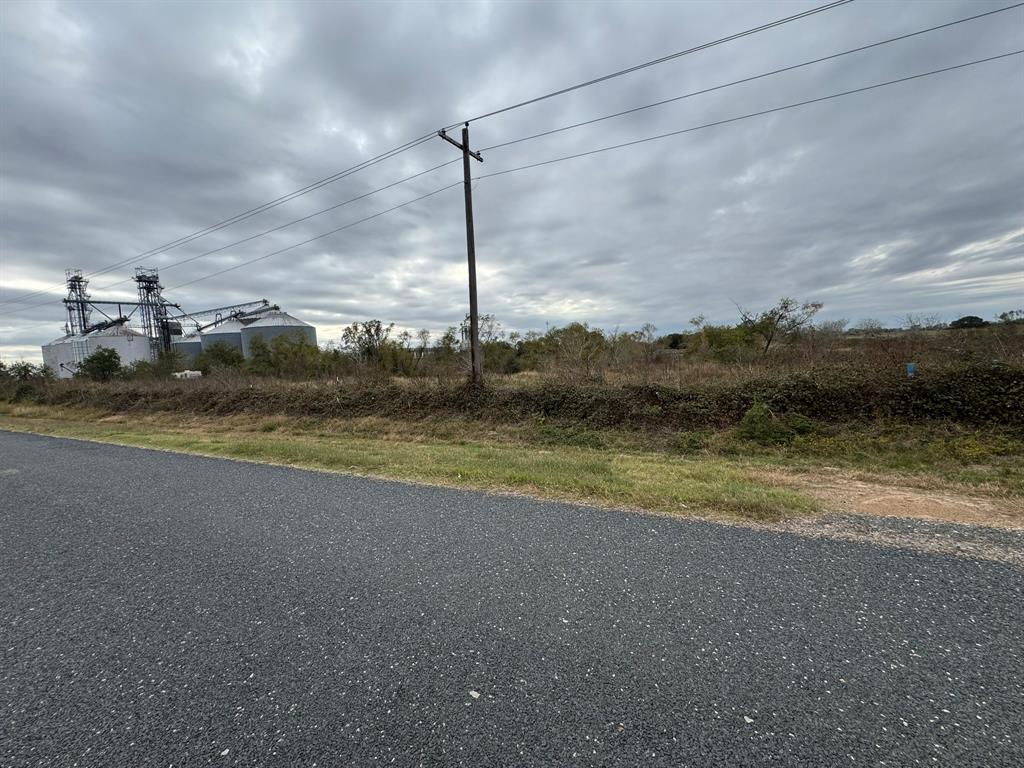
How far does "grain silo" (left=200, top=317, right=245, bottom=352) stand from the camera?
61.0 metres

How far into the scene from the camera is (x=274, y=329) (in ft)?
189

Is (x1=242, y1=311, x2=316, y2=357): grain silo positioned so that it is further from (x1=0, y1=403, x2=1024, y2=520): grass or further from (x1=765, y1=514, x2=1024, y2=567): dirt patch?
(x1=765, y1=514, x2=1024, y2=567): dirt patch

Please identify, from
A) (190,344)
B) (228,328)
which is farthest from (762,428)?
(190,344)

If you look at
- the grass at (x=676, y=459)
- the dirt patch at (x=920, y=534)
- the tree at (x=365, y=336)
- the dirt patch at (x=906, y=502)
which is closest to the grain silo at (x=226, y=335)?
the tree at (x=365, y=336)

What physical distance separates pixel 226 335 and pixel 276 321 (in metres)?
7.95

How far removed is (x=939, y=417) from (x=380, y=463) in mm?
10711

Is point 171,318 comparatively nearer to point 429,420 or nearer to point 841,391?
point 429,420

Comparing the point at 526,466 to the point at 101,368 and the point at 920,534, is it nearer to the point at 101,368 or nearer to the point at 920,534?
the point at 920,534

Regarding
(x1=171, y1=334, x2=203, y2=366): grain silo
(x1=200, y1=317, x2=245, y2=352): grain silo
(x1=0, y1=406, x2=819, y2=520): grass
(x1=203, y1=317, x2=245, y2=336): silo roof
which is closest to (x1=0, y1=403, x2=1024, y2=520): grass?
(x1=0, y1=406, x2=819, y2=520): grass

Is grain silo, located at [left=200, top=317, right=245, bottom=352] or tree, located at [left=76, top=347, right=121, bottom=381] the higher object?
grain silo, located at [left=200, top=317, right=245, bottom=352]

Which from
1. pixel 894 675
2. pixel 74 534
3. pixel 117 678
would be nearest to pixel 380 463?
pixel 74 534

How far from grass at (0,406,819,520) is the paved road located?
0.77m

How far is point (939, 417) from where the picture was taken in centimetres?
838

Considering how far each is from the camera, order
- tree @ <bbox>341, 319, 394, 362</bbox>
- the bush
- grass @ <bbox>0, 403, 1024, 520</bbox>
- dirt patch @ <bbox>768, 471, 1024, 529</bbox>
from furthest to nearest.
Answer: tree @ <bbox>341, 319, 394, 362</bbox>
the bush
grass @ <bbox>0, 403, 1024, 520</bbox>
dirt patch @ <bbox>768, 471, 1024, 529</bbox>
